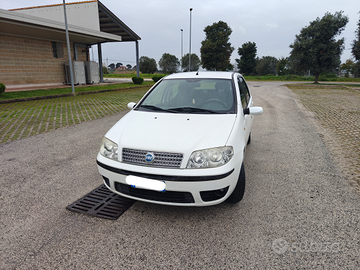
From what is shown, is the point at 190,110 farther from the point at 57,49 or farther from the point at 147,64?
the point at 147,64

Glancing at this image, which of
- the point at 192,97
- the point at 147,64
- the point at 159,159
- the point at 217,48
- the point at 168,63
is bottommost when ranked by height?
the point at 159,159

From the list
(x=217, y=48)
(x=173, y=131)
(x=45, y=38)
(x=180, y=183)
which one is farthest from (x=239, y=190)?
(x=217, y=48)

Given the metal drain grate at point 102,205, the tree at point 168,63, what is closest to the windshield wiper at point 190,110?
the metal drain grate at point 102,205

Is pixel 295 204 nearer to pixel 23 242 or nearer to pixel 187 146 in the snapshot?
pixel 187 146

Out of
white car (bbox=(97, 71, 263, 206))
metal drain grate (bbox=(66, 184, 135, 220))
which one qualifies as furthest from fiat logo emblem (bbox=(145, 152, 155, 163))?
metal drain grate (bbox=(66, 184, 135, 220))

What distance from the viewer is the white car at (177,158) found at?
8.18 ft

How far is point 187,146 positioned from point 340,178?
2.87m

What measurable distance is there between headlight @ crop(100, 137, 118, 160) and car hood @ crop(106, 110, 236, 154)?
0.06 m

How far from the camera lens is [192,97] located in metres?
3.73

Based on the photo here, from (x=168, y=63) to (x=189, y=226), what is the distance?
68.9 meters

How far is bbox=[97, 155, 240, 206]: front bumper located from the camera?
2.46 metres

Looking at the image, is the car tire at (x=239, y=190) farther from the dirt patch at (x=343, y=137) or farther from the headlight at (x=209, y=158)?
the dirt patch at (x=343, y=137)

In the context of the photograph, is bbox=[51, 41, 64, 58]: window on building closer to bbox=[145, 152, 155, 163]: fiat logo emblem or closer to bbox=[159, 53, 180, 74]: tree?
bbox=[145, 152, 155, 163]: fiat logo emblem

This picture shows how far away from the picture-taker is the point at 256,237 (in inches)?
98.6
